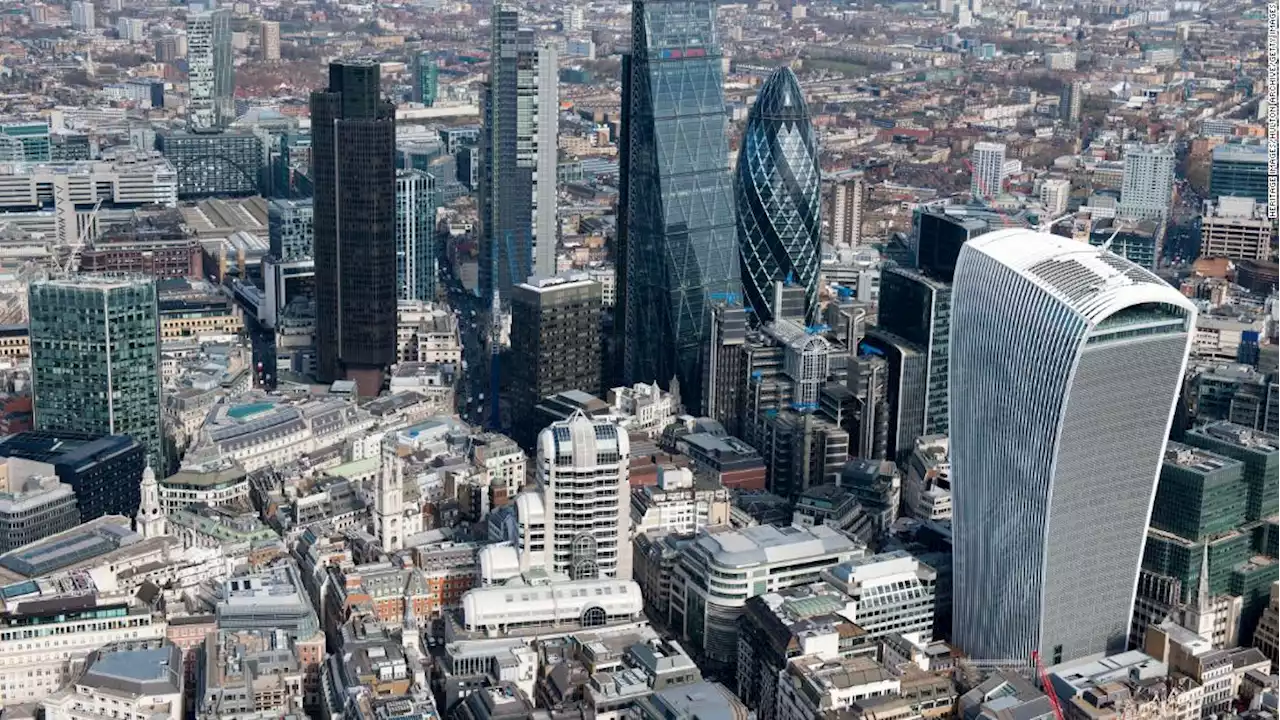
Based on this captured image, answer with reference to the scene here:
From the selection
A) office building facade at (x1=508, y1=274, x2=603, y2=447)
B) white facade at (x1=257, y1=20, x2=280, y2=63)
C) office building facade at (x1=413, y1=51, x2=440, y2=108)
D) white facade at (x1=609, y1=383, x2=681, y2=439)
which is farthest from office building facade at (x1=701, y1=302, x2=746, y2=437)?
white facade at (x1=257, y1=20, x2=280, y2=63)

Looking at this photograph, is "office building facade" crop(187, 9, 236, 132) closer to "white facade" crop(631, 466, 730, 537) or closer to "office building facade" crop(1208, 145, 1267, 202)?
"office building facade" crop(1208, 145, 1267, 202)

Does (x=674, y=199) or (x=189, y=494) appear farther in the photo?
(x=674, y=199)

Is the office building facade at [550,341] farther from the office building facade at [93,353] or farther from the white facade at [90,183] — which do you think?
the white facade at [90,183]

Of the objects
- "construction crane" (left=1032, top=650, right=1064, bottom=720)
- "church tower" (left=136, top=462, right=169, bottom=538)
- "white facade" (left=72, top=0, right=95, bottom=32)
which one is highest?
"white facade" (left=72, top=0, right=95, bottom=32)

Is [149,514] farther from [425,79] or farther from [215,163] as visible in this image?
[425,79]

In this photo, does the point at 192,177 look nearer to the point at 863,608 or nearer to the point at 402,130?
the point at 402,130

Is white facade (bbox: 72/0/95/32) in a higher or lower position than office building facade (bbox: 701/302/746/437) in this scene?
A: higher

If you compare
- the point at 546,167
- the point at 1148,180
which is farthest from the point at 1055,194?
the point at 546,167
